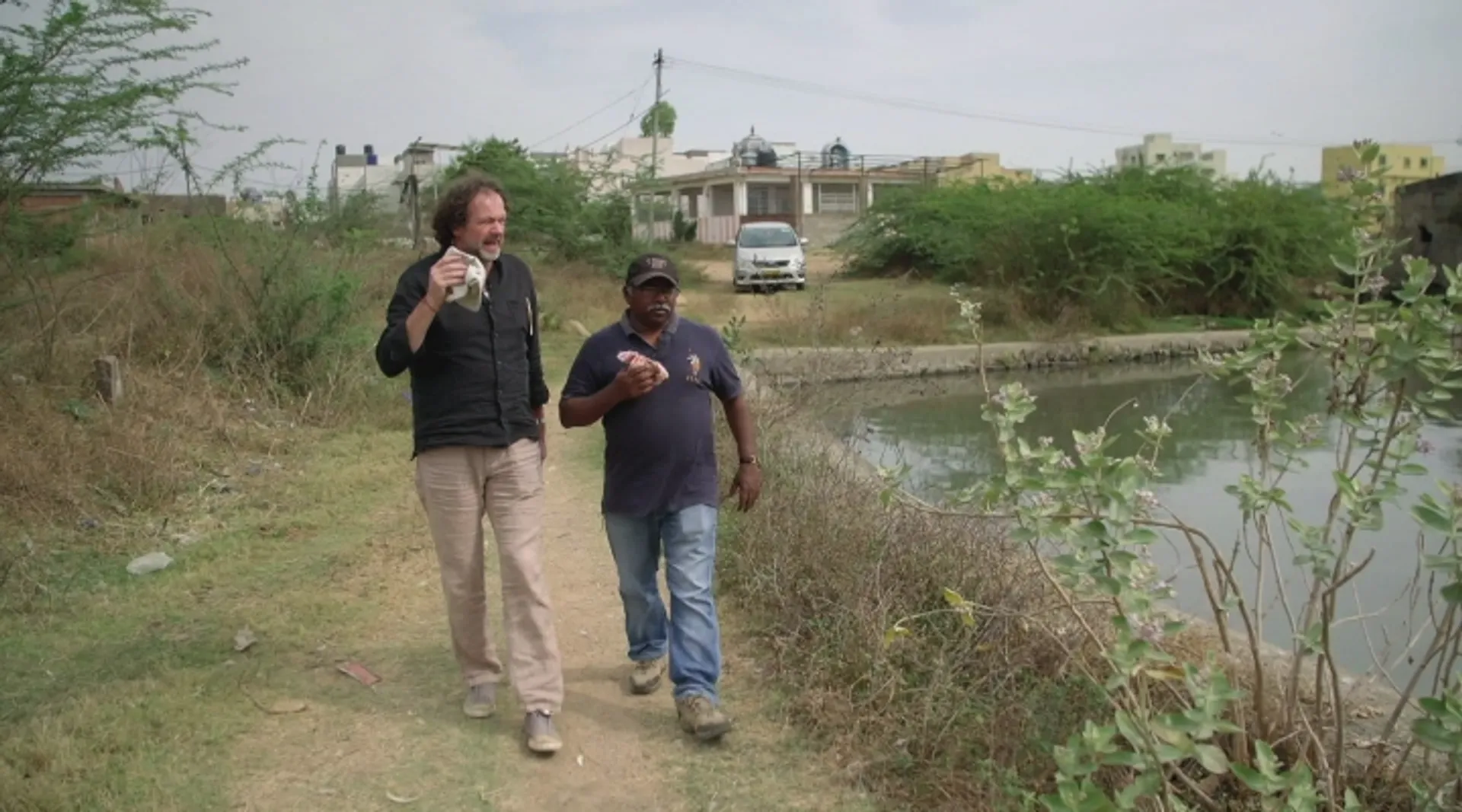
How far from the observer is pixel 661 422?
3.78m

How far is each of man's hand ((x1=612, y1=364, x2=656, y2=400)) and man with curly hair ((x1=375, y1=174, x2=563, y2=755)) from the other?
0.38 meters

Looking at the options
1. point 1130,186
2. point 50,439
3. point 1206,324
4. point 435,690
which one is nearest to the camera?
point 435,690

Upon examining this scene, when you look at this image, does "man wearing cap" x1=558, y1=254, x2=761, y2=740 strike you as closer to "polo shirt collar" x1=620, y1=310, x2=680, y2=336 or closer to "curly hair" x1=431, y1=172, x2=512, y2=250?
"polo shirt collar" x1=620, y1=310, x2=680, y2=336

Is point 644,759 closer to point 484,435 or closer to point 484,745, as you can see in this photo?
point 484,745

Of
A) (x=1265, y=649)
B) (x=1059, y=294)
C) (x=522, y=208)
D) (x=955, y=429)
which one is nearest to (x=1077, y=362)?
(x=1059, y=294)

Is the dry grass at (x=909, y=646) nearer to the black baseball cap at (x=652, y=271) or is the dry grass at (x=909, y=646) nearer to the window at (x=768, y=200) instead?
the black baseball cap at (x=652, y=271)

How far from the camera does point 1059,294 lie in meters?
20.6

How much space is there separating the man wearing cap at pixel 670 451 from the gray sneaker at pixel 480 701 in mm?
641

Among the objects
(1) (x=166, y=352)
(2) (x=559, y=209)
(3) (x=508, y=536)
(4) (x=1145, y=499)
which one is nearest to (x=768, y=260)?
(2) (x=559, y=209)

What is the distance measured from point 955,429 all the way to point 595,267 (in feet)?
37.9

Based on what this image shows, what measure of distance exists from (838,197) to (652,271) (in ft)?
142

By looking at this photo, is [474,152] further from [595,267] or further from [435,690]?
[435,690]

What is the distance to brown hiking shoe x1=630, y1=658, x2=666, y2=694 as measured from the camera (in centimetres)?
423

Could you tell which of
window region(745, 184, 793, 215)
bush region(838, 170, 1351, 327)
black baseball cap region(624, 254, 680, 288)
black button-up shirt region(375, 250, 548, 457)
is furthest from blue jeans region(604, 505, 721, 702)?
window region(745, 184, 793, 215)
